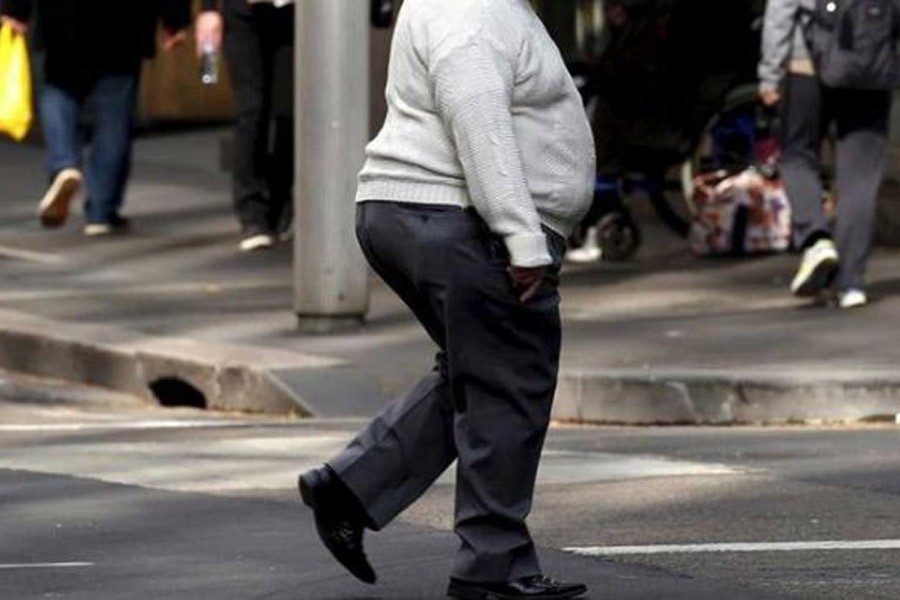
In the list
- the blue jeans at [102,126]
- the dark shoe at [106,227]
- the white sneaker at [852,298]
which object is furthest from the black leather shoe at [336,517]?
the dark shoe at [106,227]

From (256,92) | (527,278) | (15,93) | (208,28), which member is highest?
(527,278)

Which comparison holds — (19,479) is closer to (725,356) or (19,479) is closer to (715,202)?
(725,356)

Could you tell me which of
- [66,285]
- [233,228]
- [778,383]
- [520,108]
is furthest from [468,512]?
[233,228]

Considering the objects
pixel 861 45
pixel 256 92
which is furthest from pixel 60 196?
pixel 861 45

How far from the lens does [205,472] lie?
377 inches

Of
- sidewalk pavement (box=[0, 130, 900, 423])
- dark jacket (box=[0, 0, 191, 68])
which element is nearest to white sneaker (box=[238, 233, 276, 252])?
sidewalk pavement (box=[0, 130, 900, 423])

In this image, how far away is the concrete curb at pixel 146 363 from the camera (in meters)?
12.0

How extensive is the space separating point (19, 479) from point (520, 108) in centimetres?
307

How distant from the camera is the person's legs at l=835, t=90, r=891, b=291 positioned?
13008mm

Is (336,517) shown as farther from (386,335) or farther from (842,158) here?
(842,158)

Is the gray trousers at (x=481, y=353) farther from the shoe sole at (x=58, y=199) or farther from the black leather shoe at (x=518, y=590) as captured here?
the shoe sole at (x=58, y=199)

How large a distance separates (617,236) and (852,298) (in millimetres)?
2326

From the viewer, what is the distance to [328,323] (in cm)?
1297

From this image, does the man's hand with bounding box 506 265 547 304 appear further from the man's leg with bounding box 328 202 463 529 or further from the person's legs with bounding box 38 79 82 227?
the person's legs with bounding box 38 79 82 227
